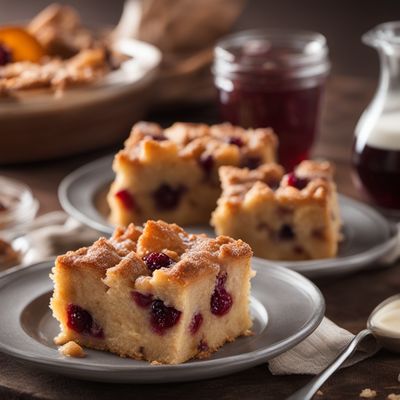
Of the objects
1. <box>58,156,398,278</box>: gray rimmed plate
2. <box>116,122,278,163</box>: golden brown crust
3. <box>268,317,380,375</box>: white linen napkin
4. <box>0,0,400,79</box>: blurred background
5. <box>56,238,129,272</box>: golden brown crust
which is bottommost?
<box>0,0,400,79</box>: blurred background

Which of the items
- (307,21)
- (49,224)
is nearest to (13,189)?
(49,224)

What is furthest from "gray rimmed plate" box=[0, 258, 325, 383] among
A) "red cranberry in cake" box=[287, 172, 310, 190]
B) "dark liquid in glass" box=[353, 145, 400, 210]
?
"dark liquid in glass" box=[353, 145, 400, 210]

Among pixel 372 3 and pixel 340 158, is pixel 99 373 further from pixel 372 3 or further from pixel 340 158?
pixel 372 3

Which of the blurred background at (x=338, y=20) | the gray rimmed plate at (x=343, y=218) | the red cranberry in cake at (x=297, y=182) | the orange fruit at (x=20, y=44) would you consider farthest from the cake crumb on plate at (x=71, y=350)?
the blurred background at (x=338, y=20)

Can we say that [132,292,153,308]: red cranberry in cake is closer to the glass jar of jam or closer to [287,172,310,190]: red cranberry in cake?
[287,172,310,190]: red cranberry in cake

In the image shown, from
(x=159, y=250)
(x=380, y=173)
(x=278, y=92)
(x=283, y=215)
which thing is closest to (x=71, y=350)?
(x=159, y=250)

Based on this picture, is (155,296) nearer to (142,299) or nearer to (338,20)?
(142,299)
